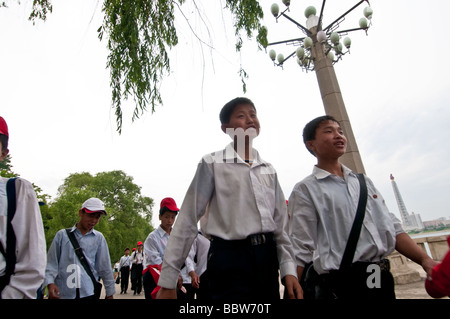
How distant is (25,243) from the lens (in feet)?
4.62

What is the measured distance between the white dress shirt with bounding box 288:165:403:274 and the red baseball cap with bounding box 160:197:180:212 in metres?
2.29

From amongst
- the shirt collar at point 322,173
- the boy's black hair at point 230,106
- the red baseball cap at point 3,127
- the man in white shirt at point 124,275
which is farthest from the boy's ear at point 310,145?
the man in white shirt at point 124,275

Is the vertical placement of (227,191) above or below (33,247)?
above

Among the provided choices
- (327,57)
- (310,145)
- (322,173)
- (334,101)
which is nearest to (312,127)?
(310,145)

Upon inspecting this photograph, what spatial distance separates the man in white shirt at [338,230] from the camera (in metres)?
1.52

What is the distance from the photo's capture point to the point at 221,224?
61.2 inches

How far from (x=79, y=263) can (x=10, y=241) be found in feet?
5.92

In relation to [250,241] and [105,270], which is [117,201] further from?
[250,241]

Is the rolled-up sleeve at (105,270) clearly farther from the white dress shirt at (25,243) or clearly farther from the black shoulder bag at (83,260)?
the white dress shirt at (25,243)

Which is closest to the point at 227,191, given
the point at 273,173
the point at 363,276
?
the point at 273,173

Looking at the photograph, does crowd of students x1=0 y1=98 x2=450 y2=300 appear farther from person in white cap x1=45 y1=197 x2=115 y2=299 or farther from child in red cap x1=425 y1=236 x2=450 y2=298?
person in white cap x1=45 y1=197 x2=115 y2=299

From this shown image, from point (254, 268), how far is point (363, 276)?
0.61 meters

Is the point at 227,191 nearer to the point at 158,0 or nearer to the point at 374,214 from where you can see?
the point at 374,214
